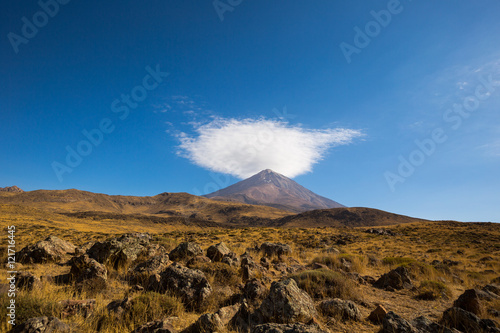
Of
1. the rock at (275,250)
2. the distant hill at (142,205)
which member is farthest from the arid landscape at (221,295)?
the distant hill at (142,205)

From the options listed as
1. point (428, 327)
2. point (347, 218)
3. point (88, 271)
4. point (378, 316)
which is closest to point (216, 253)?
point (88, 271)

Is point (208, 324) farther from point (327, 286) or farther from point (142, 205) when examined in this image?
point (142, 205)

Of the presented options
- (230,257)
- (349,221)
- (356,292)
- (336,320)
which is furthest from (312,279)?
(349,221)

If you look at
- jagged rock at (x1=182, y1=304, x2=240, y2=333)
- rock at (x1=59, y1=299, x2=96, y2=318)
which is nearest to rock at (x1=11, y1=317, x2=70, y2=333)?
rock at (x1=59, y1=299, x2=96, y2=318)

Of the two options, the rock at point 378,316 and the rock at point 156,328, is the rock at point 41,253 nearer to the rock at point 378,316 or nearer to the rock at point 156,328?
the rock at point 156,328

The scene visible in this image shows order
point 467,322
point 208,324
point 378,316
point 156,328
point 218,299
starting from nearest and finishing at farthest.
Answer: point 156,328 → point 208,324 → point 467,322 → point 378,316 → point 218,299

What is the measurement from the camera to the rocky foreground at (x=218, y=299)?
13.1ft

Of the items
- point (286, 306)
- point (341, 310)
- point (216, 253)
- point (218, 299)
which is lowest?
point (341, 310)

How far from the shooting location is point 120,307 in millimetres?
4328

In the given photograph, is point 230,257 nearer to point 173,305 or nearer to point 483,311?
point 173,305

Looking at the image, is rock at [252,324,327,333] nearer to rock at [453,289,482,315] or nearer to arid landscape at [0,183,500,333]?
arid landscape at [0,183,500,333]

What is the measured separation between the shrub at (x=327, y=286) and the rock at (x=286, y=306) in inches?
76.6

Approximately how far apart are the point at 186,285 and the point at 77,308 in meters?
2.18

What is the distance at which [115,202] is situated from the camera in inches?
4628
